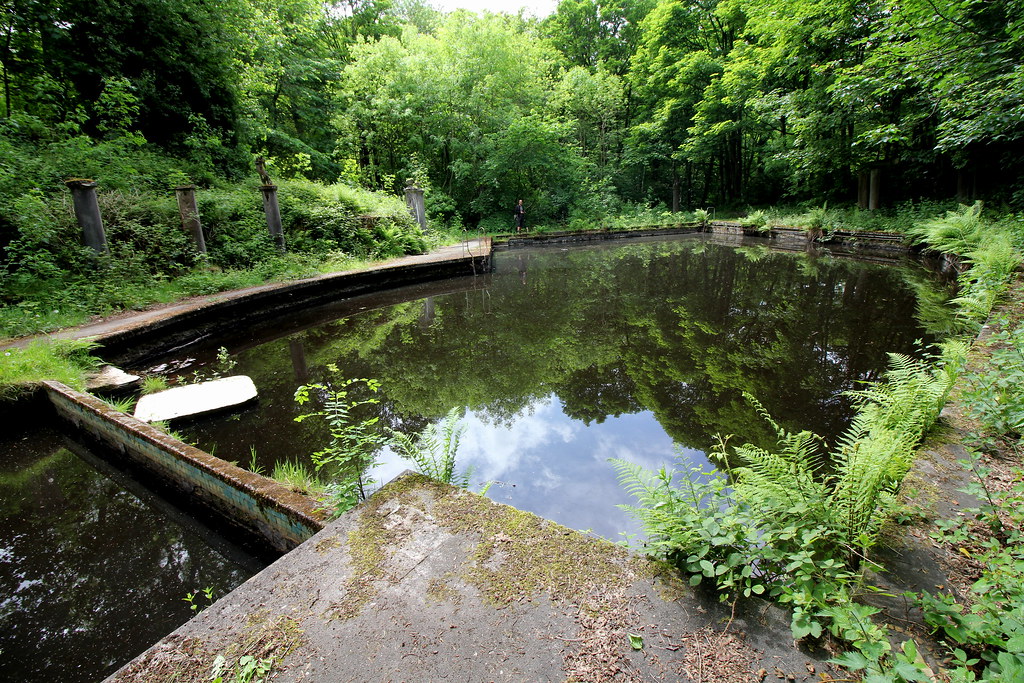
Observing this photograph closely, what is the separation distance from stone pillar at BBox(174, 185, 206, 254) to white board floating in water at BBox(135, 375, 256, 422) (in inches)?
224

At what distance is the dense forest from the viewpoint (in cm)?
938

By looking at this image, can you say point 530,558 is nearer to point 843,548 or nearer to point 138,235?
point 843,548

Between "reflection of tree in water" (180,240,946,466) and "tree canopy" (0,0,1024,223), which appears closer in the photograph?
"reflection of tree in water" (180,240,946,466)

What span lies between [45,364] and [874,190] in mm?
21620

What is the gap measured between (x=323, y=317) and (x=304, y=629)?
22.9 feet

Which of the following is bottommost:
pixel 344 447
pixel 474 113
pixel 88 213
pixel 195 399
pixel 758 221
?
pixel 344 447

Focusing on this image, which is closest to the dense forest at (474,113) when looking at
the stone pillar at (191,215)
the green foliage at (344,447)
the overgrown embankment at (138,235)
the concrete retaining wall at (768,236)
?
the overgrown embankment at (138,235)

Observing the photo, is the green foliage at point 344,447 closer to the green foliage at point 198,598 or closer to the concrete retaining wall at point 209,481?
the concrete retaining wall at point 209,481

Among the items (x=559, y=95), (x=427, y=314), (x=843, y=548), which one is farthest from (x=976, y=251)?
(x=559, y=95)

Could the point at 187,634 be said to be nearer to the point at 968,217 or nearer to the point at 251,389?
the point at 251,389

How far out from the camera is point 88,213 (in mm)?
7332

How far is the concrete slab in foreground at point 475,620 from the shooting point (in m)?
1.42

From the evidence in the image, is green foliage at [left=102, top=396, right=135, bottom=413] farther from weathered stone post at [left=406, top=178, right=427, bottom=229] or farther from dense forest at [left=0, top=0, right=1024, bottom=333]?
weathered stone post at [left=406, top=178, right=427, bottom=229]

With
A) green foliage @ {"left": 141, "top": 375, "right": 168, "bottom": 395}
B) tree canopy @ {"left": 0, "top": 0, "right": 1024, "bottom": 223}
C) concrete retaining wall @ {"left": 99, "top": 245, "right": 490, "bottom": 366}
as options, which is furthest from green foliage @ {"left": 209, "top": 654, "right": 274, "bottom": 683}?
tree canopy @ {"left": 0, "top": 0, "right": 1024, "bottom": 223}
